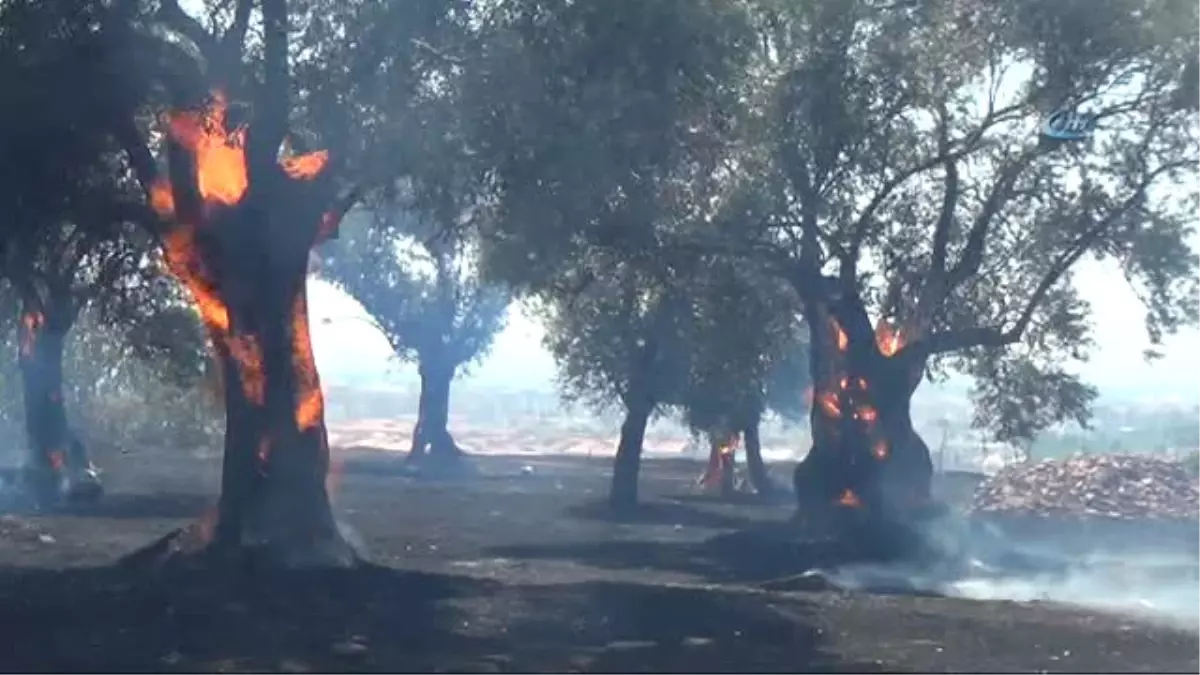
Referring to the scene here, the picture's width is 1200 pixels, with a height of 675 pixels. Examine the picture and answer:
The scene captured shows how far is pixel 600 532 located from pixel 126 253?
1901 centimetres

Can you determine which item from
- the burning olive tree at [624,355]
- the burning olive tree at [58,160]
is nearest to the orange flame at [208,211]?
the burning olive tree at [58,160]

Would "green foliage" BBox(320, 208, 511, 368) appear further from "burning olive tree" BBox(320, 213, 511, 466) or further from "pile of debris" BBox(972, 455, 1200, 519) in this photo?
"pile of debris" BBox(972, 455, 1200, 519)

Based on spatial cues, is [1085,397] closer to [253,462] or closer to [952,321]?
[952,321]

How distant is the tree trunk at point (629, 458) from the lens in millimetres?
66750

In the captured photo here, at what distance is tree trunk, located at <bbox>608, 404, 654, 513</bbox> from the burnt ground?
13.2 metres

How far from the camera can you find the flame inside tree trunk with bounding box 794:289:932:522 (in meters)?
51.8

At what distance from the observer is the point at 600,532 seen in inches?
2174

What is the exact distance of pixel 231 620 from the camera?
29391mm

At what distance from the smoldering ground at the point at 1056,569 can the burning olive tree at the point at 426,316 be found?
153ft

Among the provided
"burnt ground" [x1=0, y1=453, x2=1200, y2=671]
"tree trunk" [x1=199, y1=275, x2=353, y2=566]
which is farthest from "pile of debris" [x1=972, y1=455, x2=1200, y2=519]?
"tree trunk" [x1=199, y1=275, x2=353, y2=566]

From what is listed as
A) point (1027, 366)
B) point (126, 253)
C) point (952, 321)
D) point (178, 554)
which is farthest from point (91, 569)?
point (1027, 366)

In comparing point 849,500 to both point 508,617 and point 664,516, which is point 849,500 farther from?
point 508,617

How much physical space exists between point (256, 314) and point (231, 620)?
10043 mm

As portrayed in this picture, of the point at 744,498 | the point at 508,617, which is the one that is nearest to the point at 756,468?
the point at 744,498
